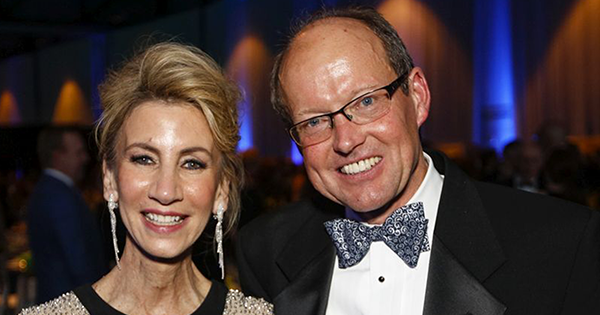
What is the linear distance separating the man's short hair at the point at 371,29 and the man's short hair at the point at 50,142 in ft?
10.3

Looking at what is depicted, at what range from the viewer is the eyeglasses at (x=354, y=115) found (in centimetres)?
203

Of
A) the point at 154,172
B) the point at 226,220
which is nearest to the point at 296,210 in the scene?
the point at 226,220

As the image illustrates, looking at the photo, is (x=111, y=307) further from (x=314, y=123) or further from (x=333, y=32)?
(x=333, y=32)

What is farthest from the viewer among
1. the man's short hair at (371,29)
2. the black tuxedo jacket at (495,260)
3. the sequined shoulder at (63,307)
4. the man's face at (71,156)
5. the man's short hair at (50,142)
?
the man's short hair at (50,142)

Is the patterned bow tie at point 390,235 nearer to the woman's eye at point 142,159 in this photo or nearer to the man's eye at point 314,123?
the man's eye at point 314,123

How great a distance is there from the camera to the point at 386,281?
2123mm

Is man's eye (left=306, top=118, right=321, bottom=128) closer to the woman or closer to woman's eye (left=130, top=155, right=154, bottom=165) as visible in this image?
the woman

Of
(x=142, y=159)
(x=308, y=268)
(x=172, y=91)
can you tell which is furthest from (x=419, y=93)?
(x=142, y=159)

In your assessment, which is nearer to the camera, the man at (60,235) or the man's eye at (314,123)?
the man's eye at (314,123)

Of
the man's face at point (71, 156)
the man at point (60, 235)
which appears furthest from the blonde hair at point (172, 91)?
the man's face at point (71, 156)

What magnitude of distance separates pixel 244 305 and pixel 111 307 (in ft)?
1.24

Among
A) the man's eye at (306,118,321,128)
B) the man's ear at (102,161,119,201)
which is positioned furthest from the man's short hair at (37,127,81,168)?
the man's eye at (306,118,321,128)

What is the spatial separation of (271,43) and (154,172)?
38.5ft

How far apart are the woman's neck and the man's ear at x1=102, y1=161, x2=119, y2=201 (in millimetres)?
139
